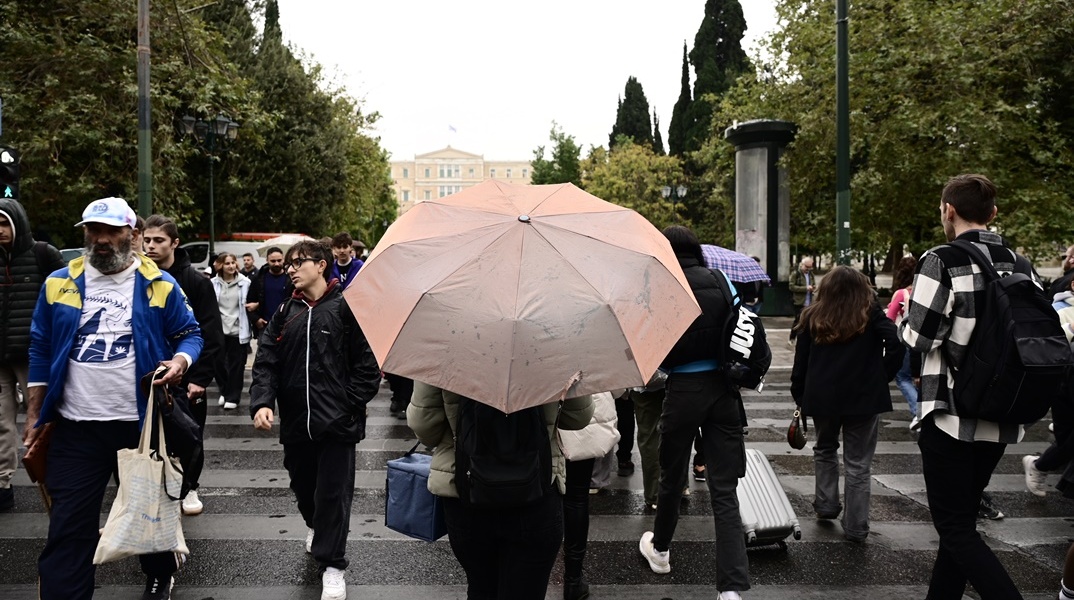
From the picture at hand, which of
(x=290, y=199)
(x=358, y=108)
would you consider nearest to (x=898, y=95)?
(x=290, y=199)

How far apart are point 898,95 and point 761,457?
14.6 metres

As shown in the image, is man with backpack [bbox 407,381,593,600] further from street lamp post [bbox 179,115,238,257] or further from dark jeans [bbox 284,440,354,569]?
street lamp post [bbox 179,115,238,257]

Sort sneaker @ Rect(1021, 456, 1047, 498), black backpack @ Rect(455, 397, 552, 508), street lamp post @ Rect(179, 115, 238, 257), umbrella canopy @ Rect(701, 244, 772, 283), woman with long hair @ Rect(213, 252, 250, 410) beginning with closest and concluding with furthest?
black backpack @ Rect(455, 397, 552, 508)
umbrella canopy @ Rect(701, 244, 772, 283)
sneaker @ Rect(1021, 456, 1047, 498)
woman with long hair @ Rect(213, 252, 250, 410)
street lamp post @ Rect(179, 115, 238, 257)

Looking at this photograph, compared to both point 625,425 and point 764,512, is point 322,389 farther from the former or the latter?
point 625,425

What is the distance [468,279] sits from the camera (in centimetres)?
268

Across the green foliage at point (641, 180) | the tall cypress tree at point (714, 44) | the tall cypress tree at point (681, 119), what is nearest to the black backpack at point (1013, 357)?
the green foliage at point (641, 180)

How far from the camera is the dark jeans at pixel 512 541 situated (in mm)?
2836

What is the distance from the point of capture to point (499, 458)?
2.75 meters

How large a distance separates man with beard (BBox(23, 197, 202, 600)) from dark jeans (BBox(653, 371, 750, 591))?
2.51 m

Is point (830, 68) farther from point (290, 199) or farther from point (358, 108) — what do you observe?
point (358, 108)

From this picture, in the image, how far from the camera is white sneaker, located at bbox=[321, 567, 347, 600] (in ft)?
14.3

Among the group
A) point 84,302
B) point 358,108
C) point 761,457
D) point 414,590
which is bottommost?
point 414,590

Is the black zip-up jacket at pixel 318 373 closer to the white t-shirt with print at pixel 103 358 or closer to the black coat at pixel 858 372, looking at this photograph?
the white t-shirt with print at pixel 103 358

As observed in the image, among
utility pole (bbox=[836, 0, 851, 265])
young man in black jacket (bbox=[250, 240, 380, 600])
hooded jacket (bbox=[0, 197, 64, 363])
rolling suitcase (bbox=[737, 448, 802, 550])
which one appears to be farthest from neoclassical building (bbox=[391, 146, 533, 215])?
young man in black jacket (bbox=[250, 240, 380, 600])
